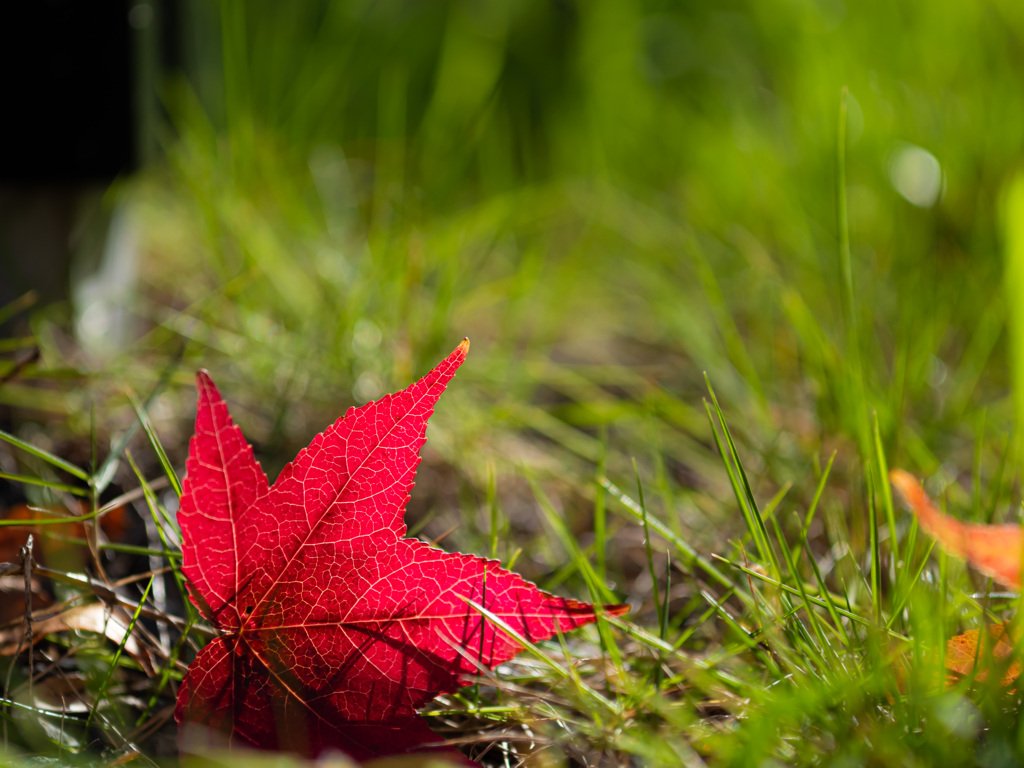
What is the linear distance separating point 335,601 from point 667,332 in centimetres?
92

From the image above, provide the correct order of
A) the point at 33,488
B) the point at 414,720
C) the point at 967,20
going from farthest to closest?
the point at 967,20
the point at 33,488
the point at 414,720

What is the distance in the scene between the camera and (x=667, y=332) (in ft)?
4.08

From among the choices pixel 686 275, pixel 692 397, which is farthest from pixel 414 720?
pixel 686 275

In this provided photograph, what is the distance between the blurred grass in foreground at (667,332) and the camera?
454 mm

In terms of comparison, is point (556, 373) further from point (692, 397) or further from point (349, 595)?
point (349, 595)

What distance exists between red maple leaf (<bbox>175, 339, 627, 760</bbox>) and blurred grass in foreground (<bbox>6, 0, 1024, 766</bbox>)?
5 cm

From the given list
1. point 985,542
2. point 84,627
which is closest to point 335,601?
point 84,627

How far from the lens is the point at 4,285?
0.97m

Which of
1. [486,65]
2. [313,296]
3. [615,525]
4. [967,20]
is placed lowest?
[615,525]

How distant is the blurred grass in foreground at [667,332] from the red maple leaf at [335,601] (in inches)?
2.1

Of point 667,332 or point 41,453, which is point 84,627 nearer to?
point 41,453

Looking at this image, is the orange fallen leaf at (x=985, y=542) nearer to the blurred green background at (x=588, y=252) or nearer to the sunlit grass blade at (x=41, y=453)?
the blurred green background at (x=588, y=252)

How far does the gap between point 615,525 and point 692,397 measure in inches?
11.8

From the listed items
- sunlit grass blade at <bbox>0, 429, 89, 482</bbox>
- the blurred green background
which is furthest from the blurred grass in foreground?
sunlit grass blade at <bbox>0, 429, 89, 482</bbox>
